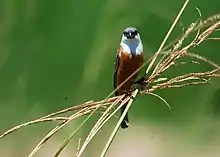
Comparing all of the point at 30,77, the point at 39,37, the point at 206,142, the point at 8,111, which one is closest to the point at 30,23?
the point at 39,37

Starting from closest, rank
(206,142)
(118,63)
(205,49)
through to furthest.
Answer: (118,63)
(205,49)
(206,142)

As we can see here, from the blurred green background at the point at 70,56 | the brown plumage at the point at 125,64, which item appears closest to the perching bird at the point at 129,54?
the brown plumage at the point at 125,64

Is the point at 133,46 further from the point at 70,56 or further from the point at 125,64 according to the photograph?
the point at 70,56

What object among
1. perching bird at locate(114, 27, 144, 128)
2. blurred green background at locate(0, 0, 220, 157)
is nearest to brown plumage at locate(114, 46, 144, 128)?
perching bird at locate(114, 27, 144, 128)

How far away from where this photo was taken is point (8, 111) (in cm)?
221

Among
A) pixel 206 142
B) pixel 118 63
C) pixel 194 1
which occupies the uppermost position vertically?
pixel 194 1

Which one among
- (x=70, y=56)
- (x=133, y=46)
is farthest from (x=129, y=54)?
(x=70, y=56)

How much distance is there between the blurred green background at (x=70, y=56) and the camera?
214cm

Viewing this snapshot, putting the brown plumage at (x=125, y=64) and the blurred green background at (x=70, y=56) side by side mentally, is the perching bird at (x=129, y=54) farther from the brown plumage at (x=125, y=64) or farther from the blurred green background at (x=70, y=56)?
the blurred green background at (x=70, y=56)

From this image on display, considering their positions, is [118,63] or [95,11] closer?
[118,63]

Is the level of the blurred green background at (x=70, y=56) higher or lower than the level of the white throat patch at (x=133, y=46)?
higher

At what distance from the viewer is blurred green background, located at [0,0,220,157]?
2143 mm

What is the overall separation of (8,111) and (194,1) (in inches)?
30.3

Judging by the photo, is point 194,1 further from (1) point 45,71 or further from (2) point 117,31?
(1) point 45,71
